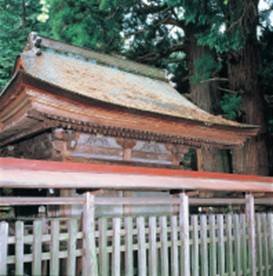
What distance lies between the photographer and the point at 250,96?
11.3m

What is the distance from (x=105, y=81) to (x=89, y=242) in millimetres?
5571

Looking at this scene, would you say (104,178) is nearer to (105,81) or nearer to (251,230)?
(251,230)

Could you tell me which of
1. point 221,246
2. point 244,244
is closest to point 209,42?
point 244,244

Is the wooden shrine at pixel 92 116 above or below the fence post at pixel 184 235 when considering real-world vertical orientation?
above

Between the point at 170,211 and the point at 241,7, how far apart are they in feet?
18.0

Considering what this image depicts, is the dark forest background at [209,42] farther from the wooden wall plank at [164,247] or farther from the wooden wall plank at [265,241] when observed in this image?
the wooden wall plank at [164,247]

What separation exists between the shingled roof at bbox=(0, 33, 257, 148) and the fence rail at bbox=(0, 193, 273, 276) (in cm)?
263

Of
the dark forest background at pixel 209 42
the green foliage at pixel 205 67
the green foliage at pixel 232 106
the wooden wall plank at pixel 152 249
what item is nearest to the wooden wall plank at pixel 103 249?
the wooden wall plank at pixel 152 249

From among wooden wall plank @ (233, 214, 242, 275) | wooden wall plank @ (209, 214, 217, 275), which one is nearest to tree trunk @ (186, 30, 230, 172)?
wooden wall plank @ (233, 214, 242, 275)

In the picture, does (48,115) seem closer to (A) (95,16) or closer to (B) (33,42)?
(B) (33,42)

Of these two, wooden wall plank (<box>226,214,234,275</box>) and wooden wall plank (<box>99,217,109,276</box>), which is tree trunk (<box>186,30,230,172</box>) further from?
wooden wall plank (<box>99,217,109,276</box>)

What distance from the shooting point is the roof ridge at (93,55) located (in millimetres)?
8134

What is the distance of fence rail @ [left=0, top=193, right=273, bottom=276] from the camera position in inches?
123

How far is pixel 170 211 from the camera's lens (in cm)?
824
